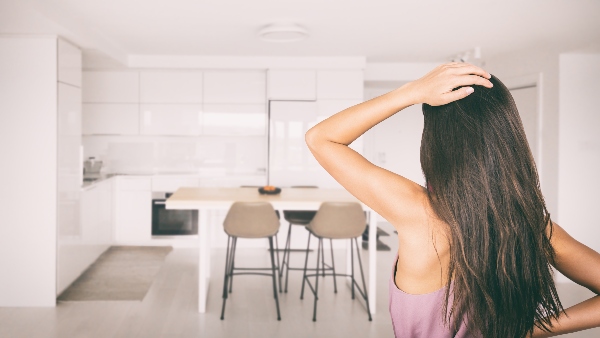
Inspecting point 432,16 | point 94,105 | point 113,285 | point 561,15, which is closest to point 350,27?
point 432,16

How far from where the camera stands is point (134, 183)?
599 centimetres

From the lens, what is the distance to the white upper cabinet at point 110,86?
6.12 m

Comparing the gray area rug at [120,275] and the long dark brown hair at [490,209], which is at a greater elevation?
the long dark brown hair at [490,209]

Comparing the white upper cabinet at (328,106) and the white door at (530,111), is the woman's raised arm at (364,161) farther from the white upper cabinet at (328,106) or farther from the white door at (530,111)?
the white upper cabinet at (328,106)

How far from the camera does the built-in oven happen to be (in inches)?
237

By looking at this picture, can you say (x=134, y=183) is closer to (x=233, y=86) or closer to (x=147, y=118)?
(x=147, y=118)

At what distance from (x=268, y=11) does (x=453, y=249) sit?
328 centimetres

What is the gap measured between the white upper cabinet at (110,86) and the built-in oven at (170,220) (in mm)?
1353

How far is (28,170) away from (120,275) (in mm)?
1462

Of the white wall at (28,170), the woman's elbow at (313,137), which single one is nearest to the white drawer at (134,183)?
the white wall at (28,170)

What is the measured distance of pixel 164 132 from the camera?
6.34 metres

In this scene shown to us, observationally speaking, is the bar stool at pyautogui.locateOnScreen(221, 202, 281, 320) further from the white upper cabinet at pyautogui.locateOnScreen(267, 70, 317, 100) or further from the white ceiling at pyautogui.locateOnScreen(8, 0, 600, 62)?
the white upper cabinet at pyautogui.locateOnScreen(267, 70, 317, 100)

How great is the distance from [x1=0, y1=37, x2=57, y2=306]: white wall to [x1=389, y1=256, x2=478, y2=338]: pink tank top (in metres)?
3.78

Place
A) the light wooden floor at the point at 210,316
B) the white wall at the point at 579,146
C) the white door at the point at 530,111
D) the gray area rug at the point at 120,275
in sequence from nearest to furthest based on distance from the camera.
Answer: the light wooden floor at the point at 210,316, the gray area rug at the point at 120,275, the white wall at the point at 579,146, the white door at the point at 530,111
